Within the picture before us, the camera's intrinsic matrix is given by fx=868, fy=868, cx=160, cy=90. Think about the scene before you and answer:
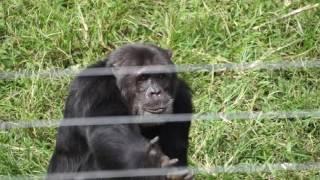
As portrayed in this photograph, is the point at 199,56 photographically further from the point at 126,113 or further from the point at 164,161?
the point at 164,161

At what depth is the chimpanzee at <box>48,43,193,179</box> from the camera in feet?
9.67

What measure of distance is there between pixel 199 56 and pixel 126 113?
1324 millimetres

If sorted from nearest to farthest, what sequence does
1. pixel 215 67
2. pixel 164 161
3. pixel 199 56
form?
pixel 164 161 → pixel 215 67 → pixel 199 56

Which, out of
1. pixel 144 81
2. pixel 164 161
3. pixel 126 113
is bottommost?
pixel 164 161

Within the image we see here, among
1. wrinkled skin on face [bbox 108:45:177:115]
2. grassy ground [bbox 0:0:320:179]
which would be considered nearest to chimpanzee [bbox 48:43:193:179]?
wrinkled skin on face [bbox 108:45:177:115]

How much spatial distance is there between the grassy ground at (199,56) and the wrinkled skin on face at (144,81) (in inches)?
30.2

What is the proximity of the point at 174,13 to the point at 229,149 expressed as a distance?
0.91 metres

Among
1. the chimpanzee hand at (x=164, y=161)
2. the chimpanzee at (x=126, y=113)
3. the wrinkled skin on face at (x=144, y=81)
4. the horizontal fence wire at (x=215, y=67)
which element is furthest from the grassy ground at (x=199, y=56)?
the chimpanzee hand at (x=164, y=161)

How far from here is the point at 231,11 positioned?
185 inches

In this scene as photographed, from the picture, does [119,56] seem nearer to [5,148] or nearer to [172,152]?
[172,152]

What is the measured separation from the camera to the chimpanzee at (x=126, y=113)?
A: 116 inches

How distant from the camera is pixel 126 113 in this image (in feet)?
10.2

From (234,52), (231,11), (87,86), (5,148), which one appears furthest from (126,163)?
(231,11)

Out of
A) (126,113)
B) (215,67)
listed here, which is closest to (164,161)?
(126,113)
